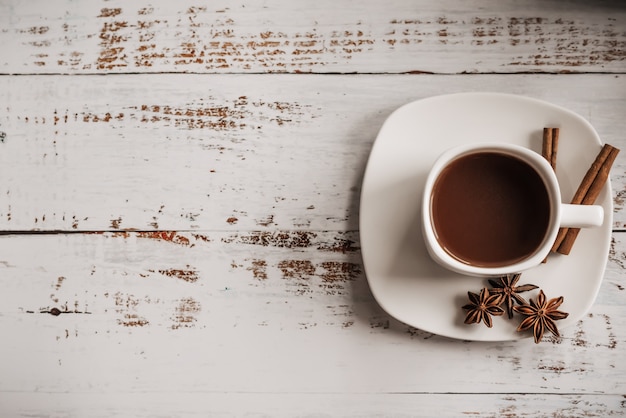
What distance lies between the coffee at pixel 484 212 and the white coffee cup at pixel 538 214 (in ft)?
0.03

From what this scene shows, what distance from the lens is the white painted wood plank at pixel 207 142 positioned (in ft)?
3.06

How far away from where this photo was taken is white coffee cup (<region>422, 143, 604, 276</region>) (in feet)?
2.40

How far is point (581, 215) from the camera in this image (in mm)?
730

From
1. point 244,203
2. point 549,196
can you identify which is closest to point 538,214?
point 549,196

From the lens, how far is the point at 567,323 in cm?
86

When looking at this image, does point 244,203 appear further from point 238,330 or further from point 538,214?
point 538,214

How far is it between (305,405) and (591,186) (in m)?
0.58

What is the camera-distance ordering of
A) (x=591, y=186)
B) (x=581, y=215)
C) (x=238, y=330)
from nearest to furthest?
(x=581, y=215) < (x=591, y=186) < (x=238, y=330)

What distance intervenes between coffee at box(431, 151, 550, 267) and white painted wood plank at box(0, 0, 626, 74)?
235 millimetres

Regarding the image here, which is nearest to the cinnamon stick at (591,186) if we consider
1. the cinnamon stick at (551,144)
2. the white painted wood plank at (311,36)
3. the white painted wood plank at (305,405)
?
the cinnamon stick at (551,144)

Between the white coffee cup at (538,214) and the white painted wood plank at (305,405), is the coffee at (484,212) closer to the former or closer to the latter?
the white coffee cup at (538,214)

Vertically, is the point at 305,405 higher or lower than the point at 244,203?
lower

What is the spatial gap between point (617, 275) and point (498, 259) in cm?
29

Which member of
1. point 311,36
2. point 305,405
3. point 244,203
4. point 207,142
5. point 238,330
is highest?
point 311,36
